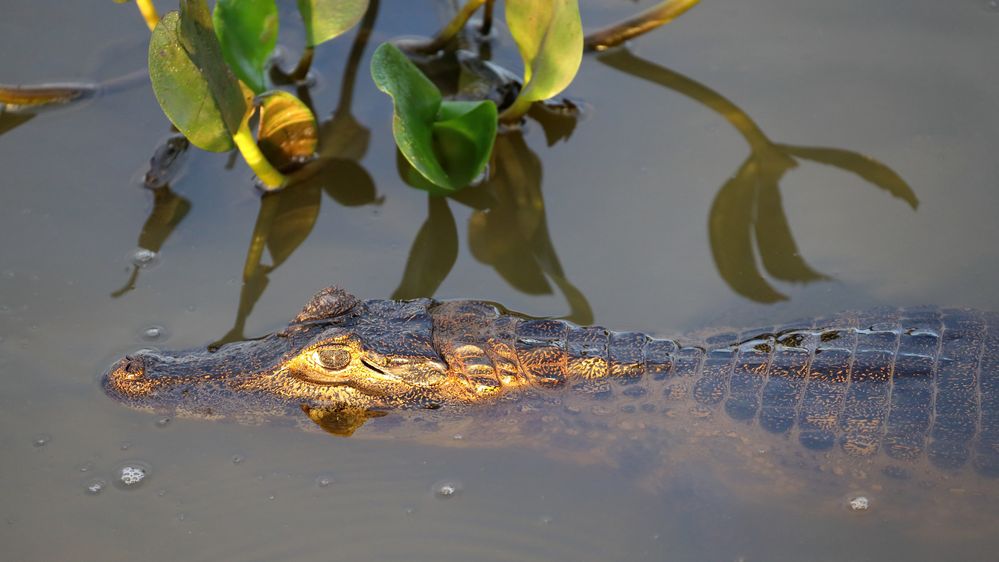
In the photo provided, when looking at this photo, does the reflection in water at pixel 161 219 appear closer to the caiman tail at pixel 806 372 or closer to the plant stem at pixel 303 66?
the plant stem at pixel 303 66

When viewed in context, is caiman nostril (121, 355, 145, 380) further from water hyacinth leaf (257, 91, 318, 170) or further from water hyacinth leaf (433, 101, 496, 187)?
water hyacinth leaf (433, 101, 496, 187)

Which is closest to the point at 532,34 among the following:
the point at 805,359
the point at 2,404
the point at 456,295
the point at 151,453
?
the point at 456,295

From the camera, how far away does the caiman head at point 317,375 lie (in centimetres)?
368

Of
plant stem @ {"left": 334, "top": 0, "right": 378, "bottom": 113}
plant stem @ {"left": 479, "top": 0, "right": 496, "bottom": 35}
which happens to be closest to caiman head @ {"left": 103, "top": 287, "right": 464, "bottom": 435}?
plant stem @ {"left": 334, "top": 0, "right": 378, "bottom": 113}

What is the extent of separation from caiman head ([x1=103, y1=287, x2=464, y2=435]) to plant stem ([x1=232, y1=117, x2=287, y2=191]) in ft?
2.77

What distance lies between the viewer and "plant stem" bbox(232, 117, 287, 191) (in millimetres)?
4074

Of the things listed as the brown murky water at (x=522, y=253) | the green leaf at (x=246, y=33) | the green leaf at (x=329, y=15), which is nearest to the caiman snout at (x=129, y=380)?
the brown murky water at (x=522, y=253)

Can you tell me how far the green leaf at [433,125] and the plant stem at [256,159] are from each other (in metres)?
0.61

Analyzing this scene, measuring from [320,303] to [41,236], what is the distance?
1.58 meters

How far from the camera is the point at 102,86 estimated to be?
4.91m

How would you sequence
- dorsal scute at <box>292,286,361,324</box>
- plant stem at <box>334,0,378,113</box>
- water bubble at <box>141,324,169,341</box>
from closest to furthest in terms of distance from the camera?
dorsal scute at <box>292,286,361,324</box>
water bubble at <box>141,324,169,341</box>
plant stem at <box>334,0,378,113</box>

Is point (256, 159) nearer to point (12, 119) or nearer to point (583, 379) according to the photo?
point (12, 119)

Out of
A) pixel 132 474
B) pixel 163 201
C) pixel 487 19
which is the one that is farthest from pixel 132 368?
pixel 487 19

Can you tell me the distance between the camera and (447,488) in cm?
369
